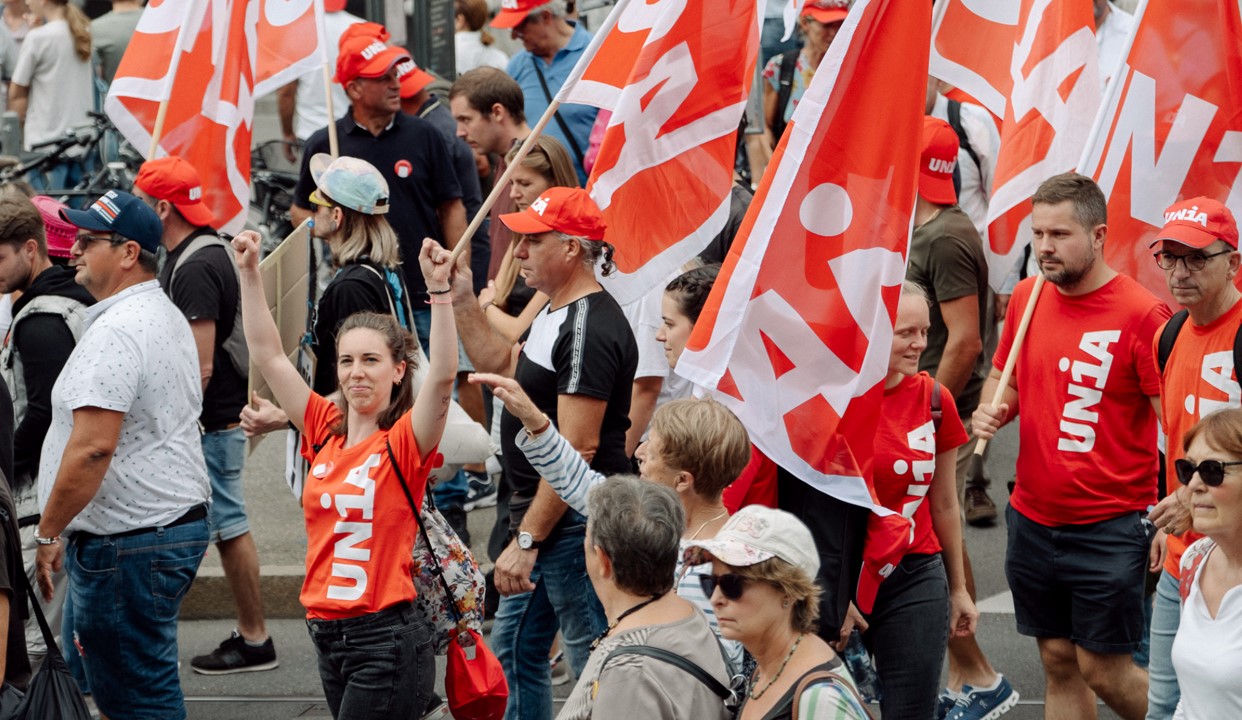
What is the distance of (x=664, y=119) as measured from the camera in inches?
233

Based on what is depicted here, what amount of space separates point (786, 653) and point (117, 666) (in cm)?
271

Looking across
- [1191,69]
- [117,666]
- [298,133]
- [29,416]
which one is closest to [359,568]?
[117,666]

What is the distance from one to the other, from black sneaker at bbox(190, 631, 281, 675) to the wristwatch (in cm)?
219

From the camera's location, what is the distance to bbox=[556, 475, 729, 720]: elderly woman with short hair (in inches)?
141

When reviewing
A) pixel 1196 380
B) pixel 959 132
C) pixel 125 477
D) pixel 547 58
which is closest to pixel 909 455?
pixel 1196 380

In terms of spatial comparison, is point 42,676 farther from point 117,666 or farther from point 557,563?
point 557,563

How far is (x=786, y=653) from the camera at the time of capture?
3680mm

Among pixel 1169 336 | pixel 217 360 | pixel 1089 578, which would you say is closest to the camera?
pixel 1169 336

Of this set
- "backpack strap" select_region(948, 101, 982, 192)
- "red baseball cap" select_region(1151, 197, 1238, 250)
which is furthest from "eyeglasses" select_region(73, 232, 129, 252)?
"backpack strap" select_region(948, 101, 982, 192)

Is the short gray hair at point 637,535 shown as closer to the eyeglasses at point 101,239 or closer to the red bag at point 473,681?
the red bag at point 473,681

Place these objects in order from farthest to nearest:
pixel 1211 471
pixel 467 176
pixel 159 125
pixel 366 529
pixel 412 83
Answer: pixel 412 83 → pixel 467 176 → pixel 159 125 → pixel 366 529 → pixel 1211 471

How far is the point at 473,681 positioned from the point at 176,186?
2.63 meters

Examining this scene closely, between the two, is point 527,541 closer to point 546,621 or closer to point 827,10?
point 546,621

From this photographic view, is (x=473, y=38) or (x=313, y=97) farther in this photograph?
(x=473, y=38)
